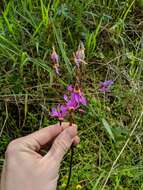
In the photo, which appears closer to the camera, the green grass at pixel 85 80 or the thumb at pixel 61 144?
the thumb at pixel 61 144

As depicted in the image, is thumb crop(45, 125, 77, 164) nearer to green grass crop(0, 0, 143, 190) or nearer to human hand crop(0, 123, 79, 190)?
human hand crop(0, 123, 79, 190)

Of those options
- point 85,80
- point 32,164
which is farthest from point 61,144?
point 85,80

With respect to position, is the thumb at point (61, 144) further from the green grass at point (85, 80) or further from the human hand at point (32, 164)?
the green grass at point (85, 80)

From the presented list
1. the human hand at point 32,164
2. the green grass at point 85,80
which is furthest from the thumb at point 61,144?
the green grass at point 85,80

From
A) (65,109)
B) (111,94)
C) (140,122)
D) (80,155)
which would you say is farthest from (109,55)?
(65,109)

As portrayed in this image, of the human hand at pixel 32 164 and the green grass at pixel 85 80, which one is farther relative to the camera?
the green grass at pixel 85 80

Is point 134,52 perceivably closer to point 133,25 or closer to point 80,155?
→ point 133,25
